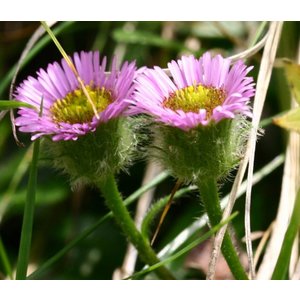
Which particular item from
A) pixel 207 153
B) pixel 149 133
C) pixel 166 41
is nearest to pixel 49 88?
pixel 149 133

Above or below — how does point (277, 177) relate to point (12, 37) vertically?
below

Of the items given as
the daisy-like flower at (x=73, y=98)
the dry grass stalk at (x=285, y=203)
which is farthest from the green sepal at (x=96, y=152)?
the dry grass stalk at (x=285, y=203)

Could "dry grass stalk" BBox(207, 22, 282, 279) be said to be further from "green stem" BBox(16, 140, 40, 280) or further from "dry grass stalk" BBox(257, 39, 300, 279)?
"green stem" BBox(16, 140, 40, 280)

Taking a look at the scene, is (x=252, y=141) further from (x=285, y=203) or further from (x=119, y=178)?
(x=119, y=178)

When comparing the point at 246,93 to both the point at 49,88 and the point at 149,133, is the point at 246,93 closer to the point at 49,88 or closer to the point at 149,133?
the point at 149,133

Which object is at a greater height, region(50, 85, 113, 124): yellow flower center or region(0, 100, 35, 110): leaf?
region(0, 100, 35, 110): leaf

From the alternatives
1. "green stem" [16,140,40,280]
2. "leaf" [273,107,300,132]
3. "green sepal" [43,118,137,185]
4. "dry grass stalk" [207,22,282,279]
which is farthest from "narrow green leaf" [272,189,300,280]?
"green stem" [16,140,40,280]

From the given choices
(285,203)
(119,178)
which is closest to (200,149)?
(285,203)
